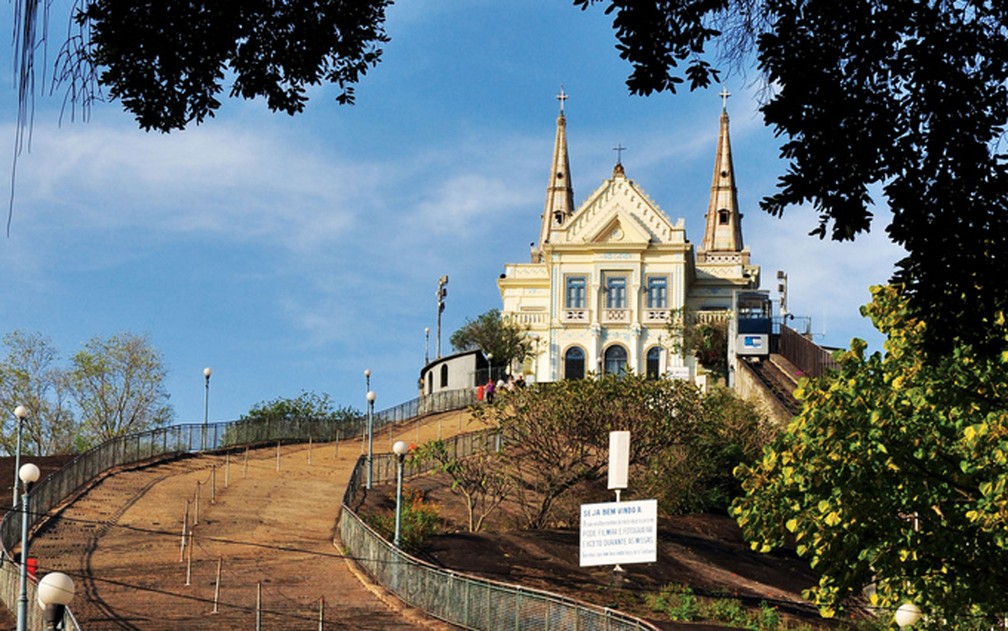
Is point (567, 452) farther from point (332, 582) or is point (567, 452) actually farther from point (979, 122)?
point (979, 122)

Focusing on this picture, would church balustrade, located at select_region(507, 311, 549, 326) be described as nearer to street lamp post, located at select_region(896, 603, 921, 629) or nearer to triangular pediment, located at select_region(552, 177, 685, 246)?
triangular pediment, located at select_region(552, 177, 685, 246)

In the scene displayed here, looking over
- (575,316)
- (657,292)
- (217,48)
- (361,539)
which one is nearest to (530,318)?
(575,316)

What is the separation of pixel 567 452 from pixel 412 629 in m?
15.2

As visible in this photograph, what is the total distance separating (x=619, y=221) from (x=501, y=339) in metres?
9.68

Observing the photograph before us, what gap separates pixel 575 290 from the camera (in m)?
79.0

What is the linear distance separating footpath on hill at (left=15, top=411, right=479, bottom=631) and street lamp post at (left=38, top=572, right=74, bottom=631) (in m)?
5.52

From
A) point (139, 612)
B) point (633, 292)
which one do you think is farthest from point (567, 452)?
point (633, 292)

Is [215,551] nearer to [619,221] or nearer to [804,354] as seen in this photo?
[804,354]

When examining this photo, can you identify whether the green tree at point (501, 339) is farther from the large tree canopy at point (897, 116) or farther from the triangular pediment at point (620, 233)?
the large tree canopy at point (897, 116)

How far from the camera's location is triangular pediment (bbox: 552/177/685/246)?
79062 mm

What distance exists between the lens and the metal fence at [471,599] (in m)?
23.6

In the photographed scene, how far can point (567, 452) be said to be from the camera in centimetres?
4081

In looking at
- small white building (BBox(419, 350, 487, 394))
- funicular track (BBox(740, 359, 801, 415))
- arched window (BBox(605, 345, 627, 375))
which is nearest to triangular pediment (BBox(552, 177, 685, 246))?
arched window (BBox(605, 345, 627, 375))

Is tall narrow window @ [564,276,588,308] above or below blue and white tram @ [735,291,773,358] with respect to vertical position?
above
